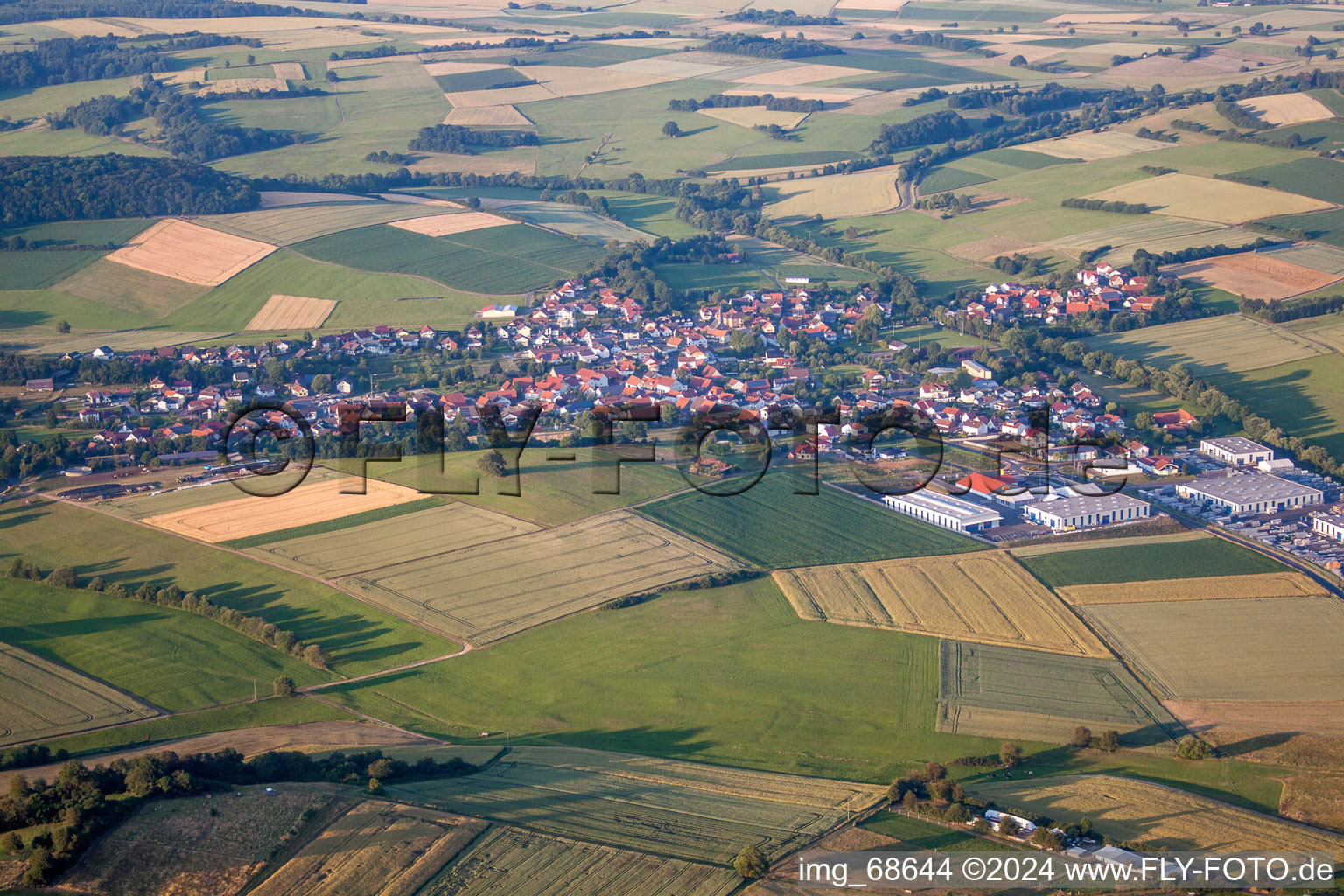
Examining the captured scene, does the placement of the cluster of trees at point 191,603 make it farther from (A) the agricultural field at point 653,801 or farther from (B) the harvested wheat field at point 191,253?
(B) the harvested wheat field at point 191,253

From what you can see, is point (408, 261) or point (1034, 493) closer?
point (1034, 493)

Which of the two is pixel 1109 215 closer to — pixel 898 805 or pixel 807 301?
pixel 807 301

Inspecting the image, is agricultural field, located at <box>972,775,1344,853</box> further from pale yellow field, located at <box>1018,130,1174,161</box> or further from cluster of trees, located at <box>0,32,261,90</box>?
cluster of trees, located at <box>0,32,261,90</box>

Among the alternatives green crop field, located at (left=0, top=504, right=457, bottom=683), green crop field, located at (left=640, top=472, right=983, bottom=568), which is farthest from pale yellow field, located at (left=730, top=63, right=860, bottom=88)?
green crop field, located at (left=0, top=504, right=457, bottom=683)

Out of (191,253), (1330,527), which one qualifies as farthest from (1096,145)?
(191,253)

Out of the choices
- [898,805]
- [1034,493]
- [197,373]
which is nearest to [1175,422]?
[1034,493]

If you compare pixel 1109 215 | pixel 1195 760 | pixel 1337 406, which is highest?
pixel 1109 215

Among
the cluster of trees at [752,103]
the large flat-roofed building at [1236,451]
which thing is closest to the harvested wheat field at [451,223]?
the cluster of trees at [752,103]
